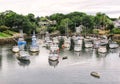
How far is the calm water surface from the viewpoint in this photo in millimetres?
54906

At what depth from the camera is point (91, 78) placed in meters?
55.6

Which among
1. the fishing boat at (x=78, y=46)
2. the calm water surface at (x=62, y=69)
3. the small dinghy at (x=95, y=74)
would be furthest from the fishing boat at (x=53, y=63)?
the fishing boat at (x=78, y=46)

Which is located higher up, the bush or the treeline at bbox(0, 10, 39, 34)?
the treeline at bbox(0, 10, 39, 34)

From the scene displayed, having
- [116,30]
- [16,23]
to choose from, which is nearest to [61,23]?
[16,23]

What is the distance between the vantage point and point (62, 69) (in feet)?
208

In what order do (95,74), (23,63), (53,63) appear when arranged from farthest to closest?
1. (23,63)
2. (53,63)
3. (95,74)

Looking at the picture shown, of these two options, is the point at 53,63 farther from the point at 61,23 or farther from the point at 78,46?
the point at 61,23

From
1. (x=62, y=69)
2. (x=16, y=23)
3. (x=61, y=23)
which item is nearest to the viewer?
(x=62, y=69)

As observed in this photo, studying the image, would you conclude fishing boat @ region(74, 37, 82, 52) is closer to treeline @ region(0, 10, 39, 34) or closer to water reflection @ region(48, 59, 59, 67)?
water reflection @ region(48, 59, 59, 67)

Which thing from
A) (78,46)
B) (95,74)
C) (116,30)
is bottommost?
(95,74)

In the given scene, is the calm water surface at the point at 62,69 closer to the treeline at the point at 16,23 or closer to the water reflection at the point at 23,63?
the water reflection at the point at 23,63

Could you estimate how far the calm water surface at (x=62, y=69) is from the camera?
180 ft

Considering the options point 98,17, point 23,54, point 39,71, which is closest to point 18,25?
point 98,17

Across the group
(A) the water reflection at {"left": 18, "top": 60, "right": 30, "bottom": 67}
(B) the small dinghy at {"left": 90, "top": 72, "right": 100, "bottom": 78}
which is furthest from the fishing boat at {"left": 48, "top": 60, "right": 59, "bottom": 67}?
(B) the small dinghy at {"left": 90, "top": 72, "right": 100, "bottom": 78}
